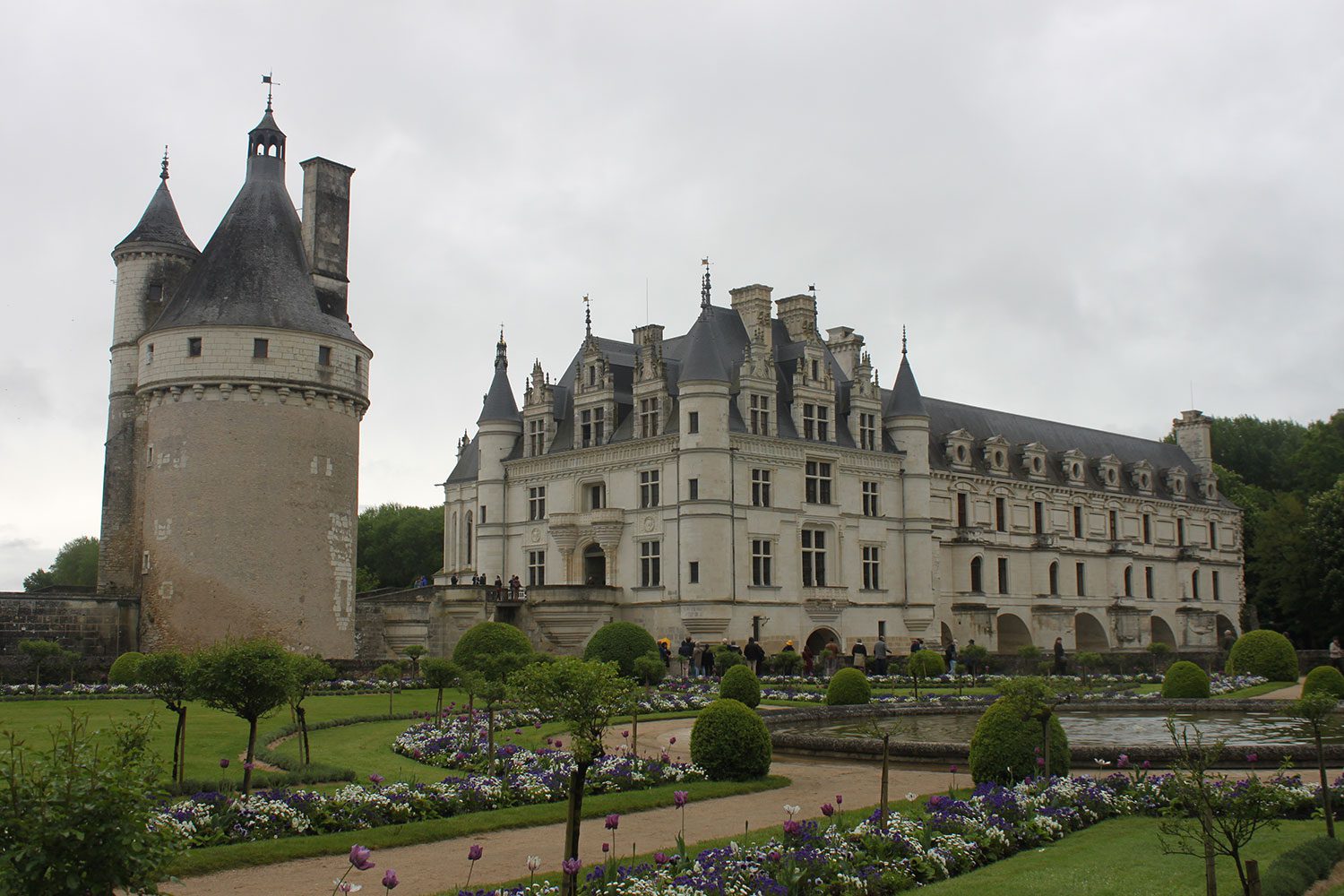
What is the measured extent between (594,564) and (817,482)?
9.54 metres

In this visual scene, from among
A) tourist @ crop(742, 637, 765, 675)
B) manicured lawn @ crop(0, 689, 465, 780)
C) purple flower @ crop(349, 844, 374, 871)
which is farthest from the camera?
tourist @ crop(742, 637, 765, 675)

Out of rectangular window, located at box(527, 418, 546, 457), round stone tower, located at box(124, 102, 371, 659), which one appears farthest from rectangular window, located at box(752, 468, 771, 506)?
round stone tower, located at box(124, 102, 371, 659)

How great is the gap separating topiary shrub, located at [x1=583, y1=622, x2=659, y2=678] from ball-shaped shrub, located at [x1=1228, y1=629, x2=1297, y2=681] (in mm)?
18748

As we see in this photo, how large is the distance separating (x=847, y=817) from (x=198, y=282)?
3224 centimetres

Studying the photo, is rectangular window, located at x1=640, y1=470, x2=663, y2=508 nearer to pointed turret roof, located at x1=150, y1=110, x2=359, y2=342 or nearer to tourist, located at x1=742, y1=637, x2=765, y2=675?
tourist, located at x1=742, y1=637, x2=765, y2=675

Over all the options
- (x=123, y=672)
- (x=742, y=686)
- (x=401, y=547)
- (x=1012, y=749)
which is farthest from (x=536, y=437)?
(x=401, y=547)

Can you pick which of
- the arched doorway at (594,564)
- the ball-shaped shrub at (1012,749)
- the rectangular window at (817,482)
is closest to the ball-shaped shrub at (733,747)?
the ball-shaped shrub at (1012,749)

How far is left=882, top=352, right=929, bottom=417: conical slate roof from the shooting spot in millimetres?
51375

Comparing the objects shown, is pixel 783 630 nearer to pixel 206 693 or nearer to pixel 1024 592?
pixel 1024 592

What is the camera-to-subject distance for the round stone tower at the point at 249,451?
36.7m

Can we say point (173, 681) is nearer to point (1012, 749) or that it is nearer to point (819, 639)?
point (1012, 749)

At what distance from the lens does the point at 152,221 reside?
41719 millimetres

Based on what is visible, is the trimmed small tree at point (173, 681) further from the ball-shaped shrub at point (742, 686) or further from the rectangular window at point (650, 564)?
the rectangular window at point (650, 564)

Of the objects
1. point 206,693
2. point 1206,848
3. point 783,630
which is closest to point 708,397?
point 783,630
